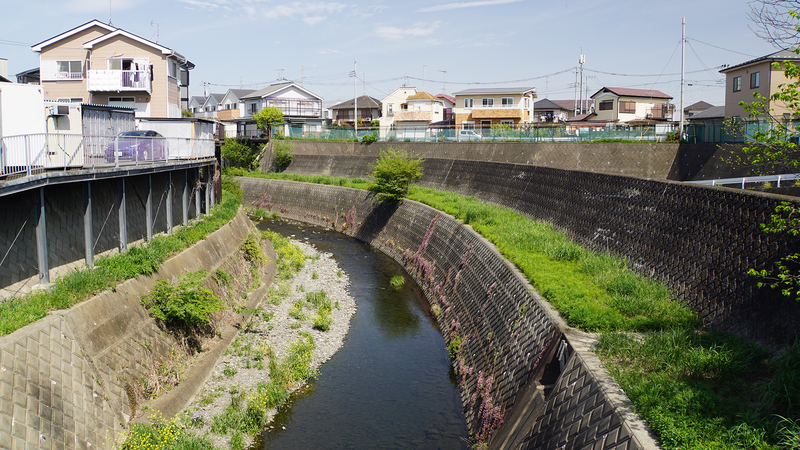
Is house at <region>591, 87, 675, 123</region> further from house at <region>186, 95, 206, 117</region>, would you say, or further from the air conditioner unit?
house at <region>186, 95, 206, 117</region>

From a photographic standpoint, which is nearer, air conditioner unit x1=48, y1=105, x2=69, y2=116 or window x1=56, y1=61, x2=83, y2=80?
air conditioner unit x1=48, y1=105, x2=69, y2=116

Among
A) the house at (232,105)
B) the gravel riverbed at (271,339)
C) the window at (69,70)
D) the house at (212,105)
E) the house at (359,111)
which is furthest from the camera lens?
the house at (212,105)

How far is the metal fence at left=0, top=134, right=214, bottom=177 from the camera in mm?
11742

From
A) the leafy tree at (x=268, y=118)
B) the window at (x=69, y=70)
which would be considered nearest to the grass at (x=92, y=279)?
the window at (x=69, y=70)

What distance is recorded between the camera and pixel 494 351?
49.2 ft

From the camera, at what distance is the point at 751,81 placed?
3291cm

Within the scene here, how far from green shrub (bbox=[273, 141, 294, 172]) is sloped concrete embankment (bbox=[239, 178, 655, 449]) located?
2664cm

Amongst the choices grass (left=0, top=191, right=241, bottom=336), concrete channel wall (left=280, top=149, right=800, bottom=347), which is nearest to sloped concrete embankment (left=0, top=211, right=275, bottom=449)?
grass (left=0, top=191, right=241, bottom=336)

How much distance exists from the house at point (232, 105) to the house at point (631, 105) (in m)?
46.8

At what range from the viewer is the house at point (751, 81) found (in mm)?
30688

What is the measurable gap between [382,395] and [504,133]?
30116 mm

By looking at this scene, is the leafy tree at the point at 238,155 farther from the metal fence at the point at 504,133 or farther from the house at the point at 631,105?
the house at the point at 631,105

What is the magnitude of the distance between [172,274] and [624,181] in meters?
14.6

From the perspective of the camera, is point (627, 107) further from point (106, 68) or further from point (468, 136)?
point (106, 68)
